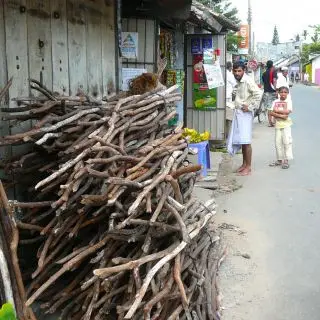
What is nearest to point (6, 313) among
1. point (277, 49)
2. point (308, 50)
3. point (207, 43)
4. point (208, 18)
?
point (208, 18)

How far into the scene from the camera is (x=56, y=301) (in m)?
3.48

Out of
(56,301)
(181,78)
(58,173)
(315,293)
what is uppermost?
(181,78)

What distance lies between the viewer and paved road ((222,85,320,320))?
4.22m

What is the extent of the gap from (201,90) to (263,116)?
916 cm

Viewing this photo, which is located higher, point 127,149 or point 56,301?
point 127,149

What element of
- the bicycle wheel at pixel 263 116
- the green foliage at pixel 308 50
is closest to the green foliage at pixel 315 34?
the green foliage at pixel 308 50

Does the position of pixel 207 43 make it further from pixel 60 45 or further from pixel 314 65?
pixel 314 65

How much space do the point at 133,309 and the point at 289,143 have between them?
729 centimetres

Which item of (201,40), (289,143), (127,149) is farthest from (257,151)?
(127,149)

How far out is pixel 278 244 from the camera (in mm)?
5598

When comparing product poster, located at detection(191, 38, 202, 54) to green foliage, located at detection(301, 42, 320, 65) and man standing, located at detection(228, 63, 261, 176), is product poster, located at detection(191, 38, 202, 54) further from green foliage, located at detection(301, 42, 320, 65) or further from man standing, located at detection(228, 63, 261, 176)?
green foliage, located at detection(301, 42, 320, 65)

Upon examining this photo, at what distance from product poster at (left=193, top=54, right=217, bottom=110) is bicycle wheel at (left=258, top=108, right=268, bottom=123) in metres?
7.32

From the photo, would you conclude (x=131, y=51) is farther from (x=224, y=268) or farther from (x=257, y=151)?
(x=257, y=151)

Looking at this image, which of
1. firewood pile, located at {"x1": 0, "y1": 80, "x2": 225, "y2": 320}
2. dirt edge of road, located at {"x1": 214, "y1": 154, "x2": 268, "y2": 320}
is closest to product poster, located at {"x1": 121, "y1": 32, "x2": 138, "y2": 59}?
dirt edge of road, located at {"x1": 214, "y1": 154, "x2": 268, "y2": 320}
